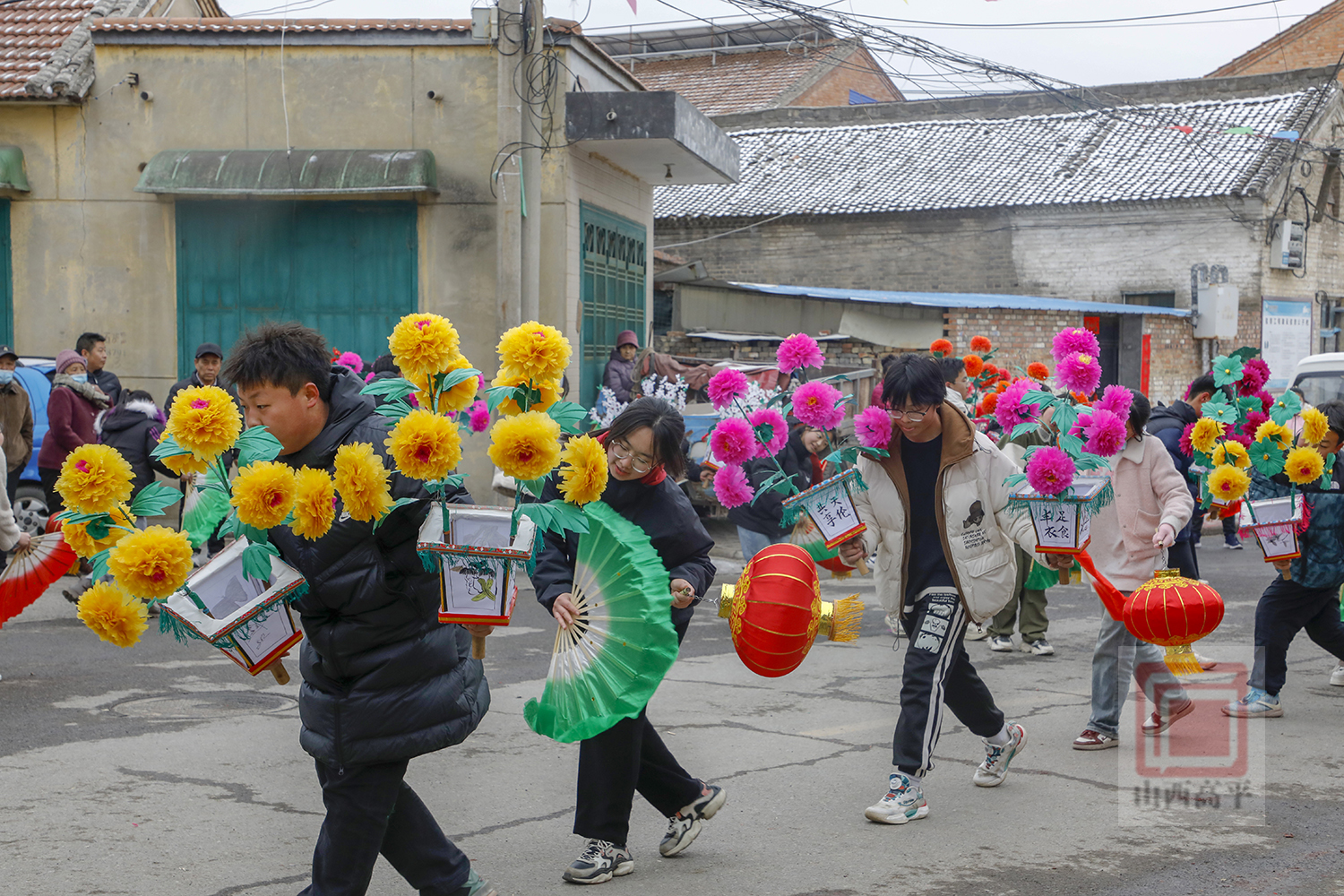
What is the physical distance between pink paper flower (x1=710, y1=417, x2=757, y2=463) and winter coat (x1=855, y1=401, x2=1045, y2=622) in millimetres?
498

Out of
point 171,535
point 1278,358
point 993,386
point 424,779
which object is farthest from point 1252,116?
point 171,535

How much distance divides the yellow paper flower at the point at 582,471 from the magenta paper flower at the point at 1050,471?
220 cm

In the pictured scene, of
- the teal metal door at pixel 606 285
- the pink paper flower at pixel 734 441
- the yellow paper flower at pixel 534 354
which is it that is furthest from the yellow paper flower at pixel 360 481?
the teal metal door at pixel 606 285

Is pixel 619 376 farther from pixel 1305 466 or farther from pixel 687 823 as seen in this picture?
pixel 687 823

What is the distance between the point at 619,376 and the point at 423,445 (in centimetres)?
1111

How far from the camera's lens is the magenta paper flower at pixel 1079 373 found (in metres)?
Answer: 5.79

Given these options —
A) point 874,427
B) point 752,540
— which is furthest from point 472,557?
point 752,540

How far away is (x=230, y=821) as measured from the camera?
491 cm

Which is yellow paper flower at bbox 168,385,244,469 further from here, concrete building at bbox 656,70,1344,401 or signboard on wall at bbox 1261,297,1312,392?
signboard on wall at bbox 1261,297,1312,392

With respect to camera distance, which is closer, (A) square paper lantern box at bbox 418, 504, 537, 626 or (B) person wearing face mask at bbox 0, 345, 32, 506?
(A) square paper lantern box at bbox 418, 504, 537, 626

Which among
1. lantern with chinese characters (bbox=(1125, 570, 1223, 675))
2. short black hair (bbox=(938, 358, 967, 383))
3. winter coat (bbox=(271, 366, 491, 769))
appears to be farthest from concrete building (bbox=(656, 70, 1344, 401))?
winter coat (bbox=(271, 366, 491, 769))

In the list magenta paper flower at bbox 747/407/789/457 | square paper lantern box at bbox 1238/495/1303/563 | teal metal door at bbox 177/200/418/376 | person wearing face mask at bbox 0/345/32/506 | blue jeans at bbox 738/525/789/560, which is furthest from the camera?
teal metal door at bbox 177/200/418/376

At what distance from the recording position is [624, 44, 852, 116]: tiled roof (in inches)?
1378

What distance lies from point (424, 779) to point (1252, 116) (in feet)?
89.9
